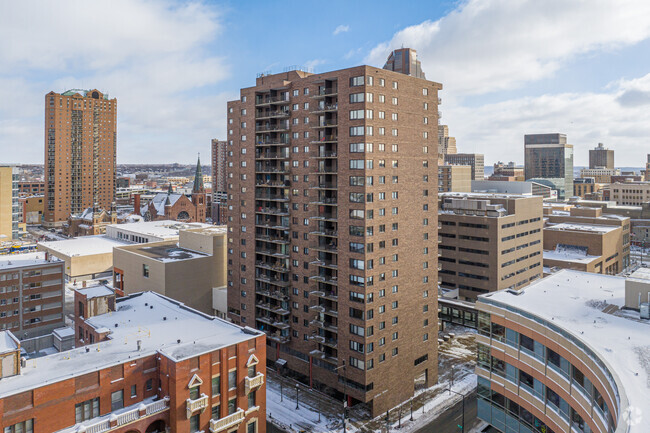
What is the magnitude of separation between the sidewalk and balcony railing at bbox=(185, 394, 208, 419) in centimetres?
1945

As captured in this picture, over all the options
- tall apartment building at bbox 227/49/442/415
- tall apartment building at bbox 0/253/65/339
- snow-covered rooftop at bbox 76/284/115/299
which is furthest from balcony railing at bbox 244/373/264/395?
tall apartment building at bbox 0/253/65/339

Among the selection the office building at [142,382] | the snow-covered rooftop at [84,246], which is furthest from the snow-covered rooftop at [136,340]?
the snow-covered rooftop at [84,246]

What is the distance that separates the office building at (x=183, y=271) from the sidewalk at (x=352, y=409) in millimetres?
29031

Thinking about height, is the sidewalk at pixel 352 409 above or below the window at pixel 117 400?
below

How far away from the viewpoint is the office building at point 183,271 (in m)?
95.4

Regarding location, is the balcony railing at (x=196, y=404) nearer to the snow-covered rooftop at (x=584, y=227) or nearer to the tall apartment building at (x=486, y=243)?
the tall apartment building at (x=486, y=243)

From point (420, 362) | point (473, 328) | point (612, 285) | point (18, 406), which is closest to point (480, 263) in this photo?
point (473, 328)

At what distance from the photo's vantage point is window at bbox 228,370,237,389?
1874 inches

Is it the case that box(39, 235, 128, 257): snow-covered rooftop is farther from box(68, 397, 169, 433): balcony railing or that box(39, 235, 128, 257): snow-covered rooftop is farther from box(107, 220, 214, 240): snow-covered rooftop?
box(68, 397, 169, 433): balcony railing

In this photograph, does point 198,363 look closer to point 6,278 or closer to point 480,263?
point 6,278

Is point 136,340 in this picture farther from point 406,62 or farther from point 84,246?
point 84,246

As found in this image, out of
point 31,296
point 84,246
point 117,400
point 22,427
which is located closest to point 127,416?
point 117,400

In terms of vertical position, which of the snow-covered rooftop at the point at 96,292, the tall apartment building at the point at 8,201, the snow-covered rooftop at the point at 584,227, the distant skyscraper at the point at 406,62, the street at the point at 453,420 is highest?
the distant skyscraper at the point at 406,62

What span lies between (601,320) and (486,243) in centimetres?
6237
